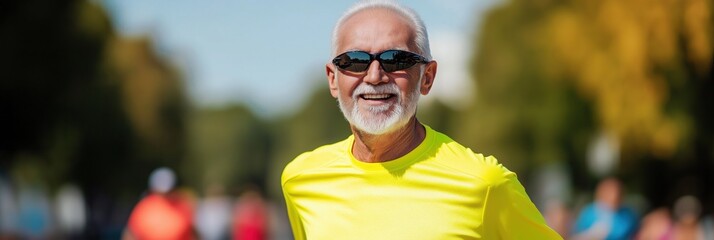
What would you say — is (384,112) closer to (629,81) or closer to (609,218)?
(609,218)

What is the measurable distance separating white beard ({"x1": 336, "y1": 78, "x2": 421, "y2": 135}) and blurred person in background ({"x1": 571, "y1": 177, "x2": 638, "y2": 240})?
32.3 ft

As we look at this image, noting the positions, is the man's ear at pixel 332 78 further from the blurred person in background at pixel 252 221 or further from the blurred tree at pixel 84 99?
the blurred tree at pixel 84 99

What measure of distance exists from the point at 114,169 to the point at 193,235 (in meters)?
39.0

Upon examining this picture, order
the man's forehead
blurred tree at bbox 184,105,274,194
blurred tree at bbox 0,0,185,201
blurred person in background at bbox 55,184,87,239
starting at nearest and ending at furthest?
the man's forehead, blurred tree at bbox 0,0,185,201, blurred person in background at bbox 55,184,87,239, blurred tree at bbox 184,105,274,194

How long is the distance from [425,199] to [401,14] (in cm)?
61

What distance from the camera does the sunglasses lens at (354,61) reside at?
14.5 feet

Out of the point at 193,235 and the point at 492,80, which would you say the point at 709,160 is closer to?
the point at 492,80

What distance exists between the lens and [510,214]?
171 inches

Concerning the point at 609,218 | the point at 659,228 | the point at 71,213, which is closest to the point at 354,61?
the point at 609,218

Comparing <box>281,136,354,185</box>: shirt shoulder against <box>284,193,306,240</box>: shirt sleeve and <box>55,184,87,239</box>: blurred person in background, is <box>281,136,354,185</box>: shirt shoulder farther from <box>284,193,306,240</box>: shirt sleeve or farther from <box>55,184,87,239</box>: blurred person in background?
<box>55,184,87,239</box>: blurred person in background

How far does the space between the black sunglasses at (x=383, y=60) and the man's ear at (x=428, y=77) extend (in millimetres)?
50

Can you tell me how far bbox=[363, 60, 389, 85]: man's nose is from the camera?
4371 mm

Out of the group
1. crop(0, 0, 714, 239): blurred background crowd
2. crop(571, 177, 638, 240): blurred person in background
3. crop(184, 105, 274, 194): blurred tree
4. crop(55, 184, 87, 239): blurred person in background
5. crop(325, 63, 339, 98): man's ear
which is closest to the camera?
crop(325, 63, 339, 98): man's ear

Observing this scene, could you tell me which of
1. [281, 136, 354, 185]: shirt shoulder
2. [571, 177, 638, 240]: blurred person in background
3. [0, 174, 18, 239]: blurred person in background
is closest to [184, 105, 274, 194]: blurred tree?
[0, 174, 18, 239]: blurred person in background
